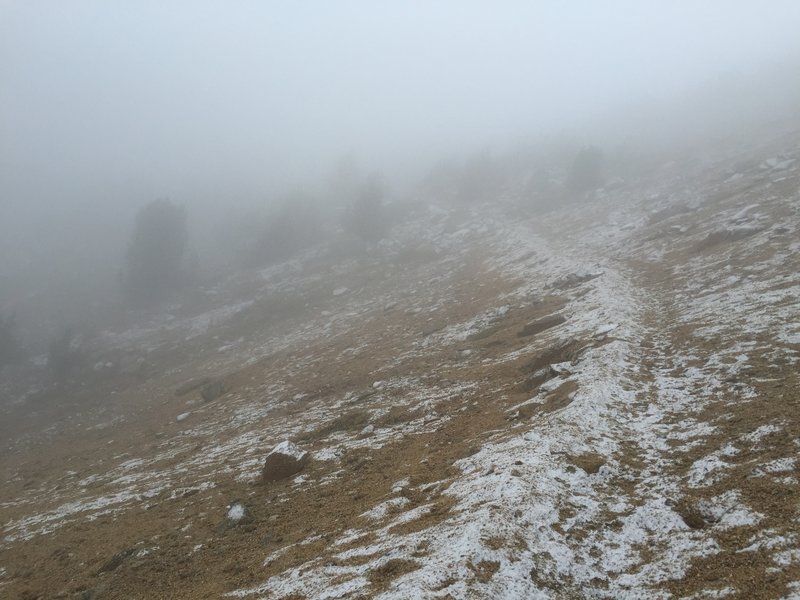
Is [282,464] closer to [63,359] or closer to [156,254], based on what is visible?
[63,359]

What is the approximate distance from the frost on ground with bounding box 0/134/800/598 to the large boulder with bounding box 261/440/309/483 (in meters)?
0.24

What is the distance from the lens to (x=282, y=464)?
14328 millimetres

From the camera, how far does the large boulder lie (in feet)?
46.9

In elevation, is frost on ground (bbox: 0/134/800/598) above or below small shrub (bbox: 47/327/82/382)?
above

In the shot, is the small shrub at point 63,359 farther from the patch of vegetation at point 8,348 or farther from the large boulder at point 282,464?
the large boulder at point 282,464

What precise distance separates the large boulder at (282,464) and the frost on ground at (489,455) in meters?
0.24

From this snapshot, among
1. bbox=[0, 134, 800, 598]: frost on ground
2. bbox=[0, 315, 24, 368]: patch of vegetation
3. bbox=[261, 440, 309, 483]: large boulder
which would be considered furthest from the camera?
bbox=[0, 315, 24, 368]: patch of vegetation

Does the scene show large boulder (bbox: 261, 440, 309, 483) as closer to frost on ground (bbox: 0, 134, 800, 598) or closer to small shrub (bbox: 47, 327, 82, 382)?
frost on ground (bbox: 0, 134, 800, 598)

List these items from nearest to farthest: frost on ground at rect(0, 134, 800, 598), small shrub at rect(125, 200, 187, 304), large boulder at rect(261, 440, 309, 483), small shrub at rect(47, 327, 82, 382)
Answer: frost on ground at rect(0, 134, 800, 598)
large boulder at rect(261, 440, 309, 483)
small shrub at rect(47, 327, 82, 382)
small shrub at rect(125, 200, 187, 304)

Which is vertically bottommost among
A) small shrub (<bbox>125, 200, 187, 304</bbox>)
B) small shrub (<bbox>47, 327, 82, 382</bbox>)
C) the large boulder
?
small shrub (<bbox>47, 327, 82, 382</bbox>)

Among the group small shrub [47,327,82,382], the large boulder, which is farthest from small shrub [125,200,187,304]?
the large boulder

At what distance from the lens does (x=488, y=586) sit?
6.78 meters

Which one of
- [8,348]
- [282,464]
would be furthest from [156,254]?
[282,464]

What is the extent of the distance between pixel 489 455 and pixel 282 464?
6.95 meters
